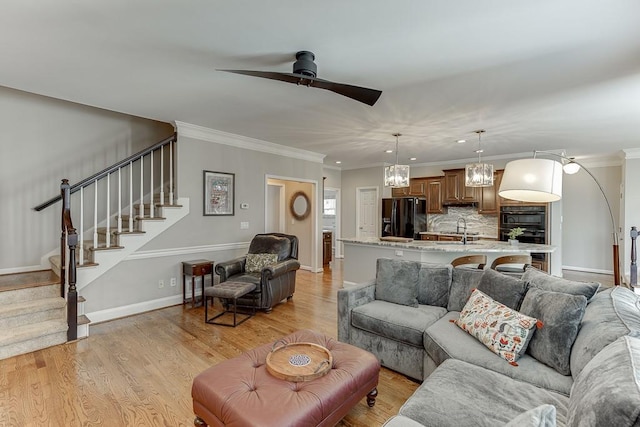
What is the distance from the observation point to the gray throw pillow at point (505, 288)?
227cm

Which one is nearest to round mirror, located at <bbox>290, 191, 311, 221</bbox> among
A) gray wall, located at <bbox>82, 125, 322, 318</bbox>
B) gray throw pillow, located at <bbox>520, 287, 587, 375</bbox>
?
gray wall, located at <bbox>82, 125, 322, 318</bbox>

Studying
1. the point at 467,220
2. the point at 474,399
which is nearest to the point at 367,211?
the point at 467,220

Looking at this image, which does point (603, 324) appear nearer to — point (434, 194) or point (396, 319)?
point (396, 319)

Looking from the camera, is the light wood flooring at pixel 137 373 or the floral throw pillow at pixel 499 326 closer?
the floral throw pillow at pixel 499 326

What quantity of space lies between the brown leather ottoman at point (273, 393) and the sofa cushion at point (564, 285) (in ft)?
4.39

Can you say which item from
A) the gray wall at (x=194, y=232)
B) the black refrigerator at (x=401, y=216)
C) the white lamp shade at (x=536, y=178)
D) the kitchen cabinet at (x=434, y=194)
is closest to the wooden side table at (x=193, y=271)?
the gray wall at (x=194, y=232)

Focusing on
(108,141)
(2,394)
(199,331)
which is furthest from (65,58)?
(199,331)

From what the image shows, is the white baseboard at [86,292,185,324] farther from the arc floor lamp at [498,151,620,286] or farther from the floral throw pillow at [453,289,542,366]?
the arc floor lamp at [498,151,620,286]

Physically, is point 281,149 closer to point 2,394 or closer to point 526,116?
point 526,116

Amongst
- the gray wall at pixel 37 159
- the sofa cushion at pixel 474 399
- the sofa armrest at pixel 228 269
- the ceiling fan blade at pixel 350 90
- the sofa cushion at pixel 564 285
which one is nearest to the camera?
the sofa cushion at pixel 474 399

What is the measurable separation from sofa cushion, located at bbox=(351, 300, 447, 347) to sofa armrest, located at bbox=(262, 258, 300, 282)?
1.54 metres

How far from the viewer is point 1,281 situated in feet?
11.5

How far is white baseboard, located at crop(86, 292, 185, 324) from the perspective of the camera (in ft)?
12.1

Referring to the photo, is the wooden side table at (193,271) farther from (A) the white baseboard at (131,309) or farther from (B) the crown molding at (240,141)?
(B) the crown molding at (240,141)
